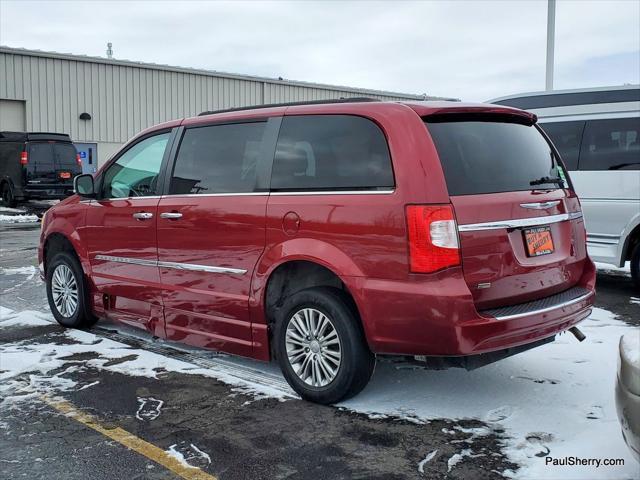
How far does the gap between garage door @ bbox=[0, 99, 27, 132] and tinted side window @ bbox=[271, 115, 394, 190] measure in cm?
2414

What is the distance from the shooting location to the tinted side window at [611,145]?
25.3 feet

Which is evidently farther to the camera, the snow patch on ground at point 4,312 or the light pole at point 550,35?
the light pole at point 550,35

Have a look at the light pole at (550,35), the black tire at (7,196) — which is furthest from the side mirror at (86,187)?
the black tire at (7,196)

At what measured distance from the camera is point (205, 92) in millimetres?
30469

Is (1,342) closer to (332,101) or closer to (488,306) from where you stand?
(332,101)

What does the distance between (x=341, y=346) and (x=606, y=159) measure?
540 centimetres

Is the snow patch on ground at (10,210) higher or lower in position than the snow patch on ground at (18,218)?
higher

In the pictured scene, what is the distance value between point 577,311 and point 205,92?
92.1 ft

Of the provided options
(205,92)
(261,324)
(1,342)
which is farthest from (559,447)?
(205,92)

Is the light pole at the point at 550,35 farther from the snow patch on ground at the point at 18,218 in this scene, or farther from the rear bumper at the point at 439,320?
the rear bumper at the point at 439,320

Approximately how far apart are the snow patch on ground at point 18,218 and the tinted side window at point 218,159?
1352 cm

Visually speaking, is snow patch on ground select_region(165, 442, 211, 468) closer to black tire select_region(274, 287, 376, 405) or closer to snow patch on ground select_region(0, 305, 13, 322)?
black tire select_region(274, 287, 376, 405)

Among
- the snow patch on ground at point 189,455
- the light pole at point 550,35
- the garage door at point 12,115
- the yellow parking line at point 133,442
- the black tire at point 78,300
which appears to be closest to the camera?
the yellow parking line at point 133,442

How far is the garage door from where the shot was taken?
2525cm
